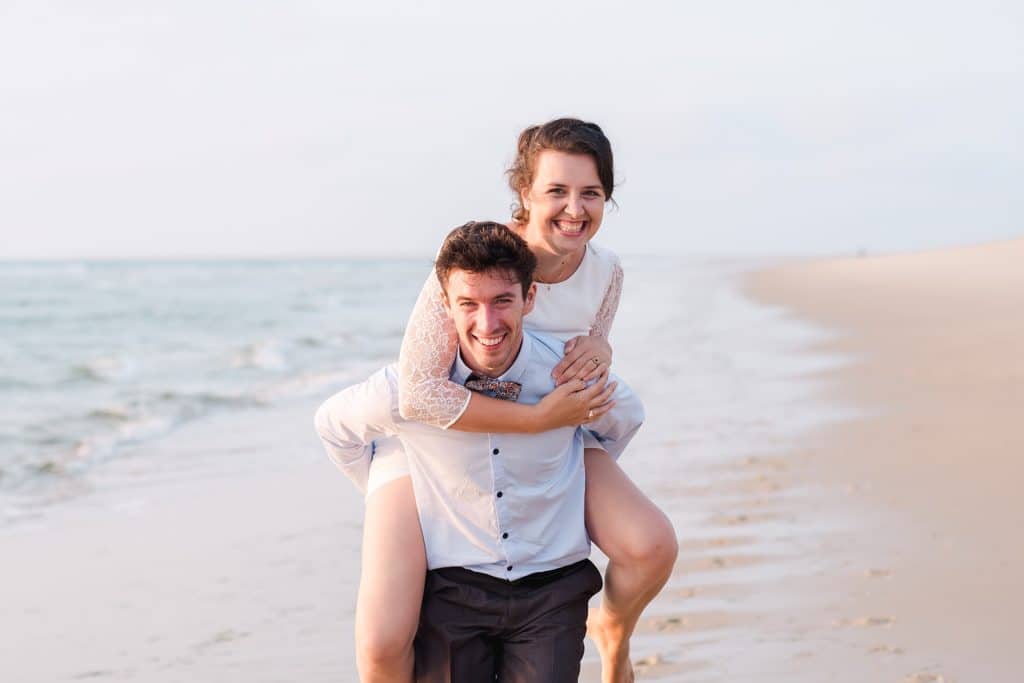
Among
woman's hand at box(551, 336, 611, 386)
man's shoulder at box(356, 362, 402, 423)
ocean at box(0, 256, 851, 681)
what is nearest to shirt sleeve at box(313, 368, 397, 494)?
man's shoulder at box(356, 362, 402, 423)

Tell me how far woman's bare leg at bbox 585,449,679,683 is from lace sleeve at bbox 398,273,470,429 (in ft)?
2.08

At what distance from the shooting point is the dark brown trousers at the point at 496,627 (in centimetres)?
352

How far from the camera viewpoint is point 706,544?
552 centimetres

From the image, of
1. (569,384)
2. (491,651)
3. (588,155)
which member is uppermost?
(588,155)

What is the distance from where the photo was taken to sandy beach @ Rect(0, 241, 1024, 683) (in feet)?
14.2

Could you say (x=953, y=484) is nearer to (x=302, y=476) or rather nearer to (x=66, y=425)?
(x=302, y=476)

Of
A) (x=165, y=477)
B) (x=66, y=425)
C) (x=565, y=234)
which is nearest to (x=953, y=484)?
(x=565, y=234)

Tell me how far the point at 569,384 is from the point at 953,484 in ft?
11.4

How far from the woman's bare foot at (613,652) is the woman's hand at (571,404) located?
0.72 m

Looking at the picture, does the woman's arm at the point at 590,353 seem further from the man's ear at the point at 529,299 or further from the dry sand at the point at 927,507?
the dry sand at the point at 927,507

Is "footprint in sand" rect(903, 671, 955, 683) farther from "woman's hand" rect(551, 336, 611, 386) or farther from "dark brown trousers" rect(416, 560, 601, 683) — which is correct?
"woman's hand" rect(551, 336, 611, 386)

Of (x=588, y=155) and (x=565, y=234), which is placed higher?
(x=588, y=155)

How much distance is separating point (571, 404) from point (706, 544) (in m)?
→ 2.24

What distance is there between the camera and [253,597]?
5129 millimetres
